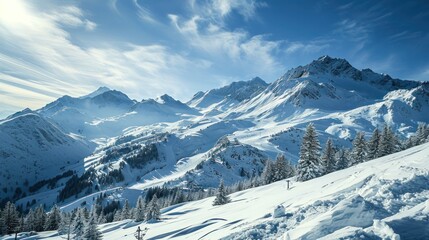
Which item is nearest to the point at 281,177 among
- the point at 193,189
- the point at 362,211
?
the point at 362,211

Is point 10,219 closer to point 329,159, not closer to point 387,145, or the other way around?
point 329,159

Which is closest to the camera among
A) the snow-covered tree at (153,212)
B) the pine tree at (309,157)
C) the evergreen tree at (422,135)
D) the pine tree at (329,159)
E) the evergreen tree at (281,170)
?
the pine tree at (309,157)

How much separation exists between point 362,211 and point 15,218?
80.1 metres

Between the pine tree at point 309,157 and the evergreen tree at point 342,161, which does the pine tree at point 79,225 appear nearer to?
the pine tree at point 309,157

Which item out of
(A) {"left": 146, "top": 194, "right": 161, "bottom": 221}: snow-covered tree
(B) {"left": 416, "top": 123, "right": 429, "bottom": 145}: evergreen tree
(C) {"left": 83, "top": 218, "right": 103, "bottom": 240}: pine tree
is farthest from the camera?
(B) {"left": 416, "top": 123, "right": 429, "bottom": 145}: evergreen tree

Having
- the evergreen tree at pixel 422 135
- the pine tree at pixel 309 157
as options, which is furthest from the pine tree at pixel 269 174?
the evergreen tree at pixel 422 135

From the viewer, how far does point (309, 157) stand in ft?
167

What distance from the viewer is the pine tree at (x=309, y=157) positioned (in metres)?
49.9

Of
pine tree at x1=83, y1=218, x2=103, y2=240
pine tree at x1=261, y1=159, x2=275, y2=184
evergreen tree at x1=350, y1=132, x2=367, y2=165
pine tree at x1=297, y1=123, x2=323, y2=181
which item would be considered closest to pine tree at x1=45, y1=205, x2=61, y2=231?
pine tree at x1=83, y1=218, x2=103, y2=240

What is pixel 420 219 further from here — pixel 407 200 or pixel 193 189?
pixel 193 189

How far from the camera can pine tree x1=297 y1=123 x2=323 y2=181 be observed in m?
49.9

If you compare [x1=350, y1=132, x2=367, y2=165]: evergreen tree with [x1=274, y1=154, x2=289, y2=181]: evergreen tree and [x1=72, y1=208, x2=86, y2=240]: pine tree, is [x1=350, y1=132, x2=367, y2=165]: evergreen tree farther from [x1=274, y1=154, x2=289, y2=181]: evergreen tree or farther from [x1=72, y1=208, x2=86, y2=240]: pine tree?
[x1=72, y1=208, x2=86, y2=240]: pine tree

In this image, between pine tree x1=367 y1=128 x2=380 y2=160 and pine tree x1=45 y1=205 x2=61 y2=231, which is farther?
pine tree x1=45 y1=205 x2=61 y2=231

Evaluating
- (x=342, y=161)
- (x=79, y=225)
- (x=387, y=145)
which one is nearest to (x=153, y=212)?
(x=79, y=225)
